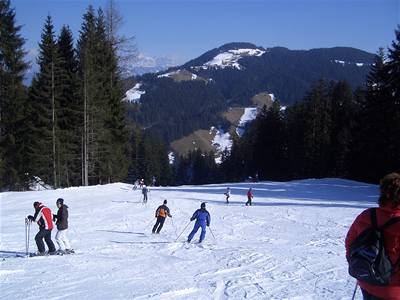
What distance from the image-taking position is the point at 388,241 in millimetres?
4281

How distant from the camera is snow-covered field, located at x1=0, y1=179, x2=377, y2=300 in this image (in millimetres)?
10414

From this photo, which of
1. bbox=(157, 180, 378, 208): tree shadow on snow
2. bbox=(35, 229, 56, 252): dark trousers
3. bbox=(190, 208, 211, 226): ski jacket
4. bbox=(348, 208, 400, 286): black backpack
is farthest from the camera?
bbox=(157, 180, 378, 208): tree shadow on snow

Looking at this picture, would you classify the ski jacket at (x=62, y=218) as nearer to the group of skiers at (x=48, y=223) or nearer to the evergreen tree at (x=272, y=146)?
the group of skiers at (x=48, y=223)

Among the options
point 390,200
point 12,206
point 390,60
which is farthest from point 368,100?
point 390,200

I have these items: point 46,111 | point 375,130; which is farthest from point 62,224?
point 375,130

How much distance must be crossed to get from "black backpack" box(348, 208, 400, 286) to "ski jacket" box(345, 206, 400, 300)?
0.04 meters

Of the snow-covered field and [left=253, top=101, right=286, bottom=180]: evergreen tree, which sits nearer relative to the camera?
the snow-covered field

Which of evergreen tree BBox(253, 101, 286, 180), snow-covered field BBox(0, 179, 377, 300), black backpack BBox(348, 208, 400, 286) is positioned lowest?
snow-covered field BBox(0, 179, 377, 300)

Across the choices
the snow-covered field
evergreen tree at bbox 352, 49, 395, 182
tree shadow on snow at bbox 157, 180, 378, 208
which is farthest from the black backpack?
evergreen tree at bbox 352, 49, 395, 182

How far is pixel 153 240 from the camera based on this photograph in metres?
18.2

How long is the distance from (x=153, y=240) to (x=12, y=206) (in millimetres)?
14172

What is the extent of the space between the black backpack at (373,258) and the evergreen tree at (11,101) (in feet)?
119

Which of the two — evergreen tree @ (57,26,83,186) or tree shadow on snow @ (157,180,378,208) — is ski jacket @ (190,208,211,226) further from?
evergreen tree @ (57,26,83,186)

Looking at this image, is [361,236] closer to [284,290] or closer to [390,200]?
[390,200]
